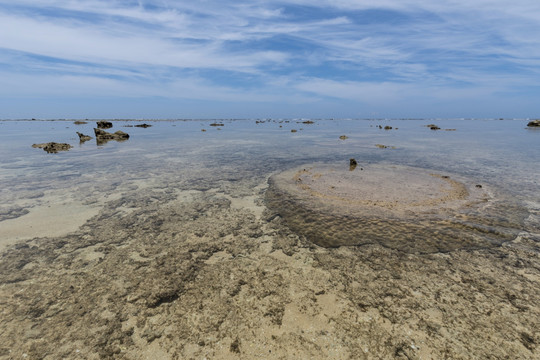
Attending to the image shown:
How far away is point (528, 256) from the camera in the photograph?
6449mm

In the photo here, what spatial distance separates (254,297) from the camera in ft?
16.8

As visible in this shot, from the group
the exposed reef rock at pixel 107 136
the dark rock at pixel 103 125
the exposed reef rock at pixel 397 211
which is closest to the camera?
the exposed reef rock at pixel 397 211

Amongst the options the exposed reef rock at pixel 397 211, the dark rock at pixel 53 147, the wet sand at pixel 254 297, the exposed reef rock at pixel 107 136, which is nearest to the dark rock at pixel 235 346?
the wet sand at pixel 254 297

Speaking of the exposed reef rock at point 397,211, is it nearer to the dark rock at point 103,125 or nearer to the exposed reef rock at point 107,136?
the exposed reef rock at point 107,136

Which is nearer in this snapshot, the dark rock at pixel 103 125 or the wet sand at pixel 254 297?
the wet sand at pixel 254 297

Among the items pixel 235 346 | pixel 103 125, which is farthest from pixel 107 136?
pixel 235 346

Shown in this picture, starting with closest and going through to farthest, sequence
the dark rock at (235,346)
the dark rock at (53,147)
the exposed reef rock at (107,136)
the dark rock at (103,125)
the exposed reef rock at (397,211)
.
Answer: the dark rock at (235,346)
the exposed reef rock at (397,211)
the dark rock at (53,147)
the exposed reef rock at (107,136)
the dark rock at (103,125)

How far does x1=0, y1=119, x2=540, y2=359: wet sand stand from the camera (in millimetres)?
4008

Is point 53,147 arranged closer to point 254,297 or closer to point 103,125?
point 254,297

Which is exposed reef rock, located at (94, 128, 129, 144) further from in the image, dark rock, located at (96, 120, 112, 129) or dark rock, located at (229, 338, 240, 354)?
dark rock, located at (229, 338, 240, 354)

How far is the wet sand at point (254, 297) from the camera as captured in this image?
4008mm

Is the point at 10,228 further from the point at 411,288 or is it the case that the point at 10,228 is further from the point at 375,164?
the point at 375,164

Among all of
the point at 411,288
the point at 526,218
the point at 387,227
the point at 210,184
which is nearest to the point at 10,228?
the point at 210,184

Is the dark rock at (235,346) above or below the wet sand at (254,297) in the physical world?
below
